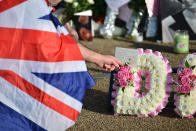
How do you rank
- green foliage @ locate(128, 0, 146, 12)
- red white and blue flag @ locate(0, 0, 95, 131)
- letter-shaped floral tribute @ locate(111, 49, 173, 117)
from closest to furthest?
red white and blue flag @ locate(0, 0, 95, 131)
letter-shaped floral tribute @ locate(111, 49, 173, 117)
green foliage @ locate(128, 0, 146, 12)

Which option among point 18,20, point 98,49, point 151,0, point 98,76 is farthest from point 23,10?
point 151,0

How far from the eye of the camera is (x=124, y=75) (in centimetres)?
294

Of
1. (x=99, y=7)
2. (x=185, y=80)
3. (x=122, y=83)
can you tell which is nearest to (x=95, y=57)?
(x=122, y=83)

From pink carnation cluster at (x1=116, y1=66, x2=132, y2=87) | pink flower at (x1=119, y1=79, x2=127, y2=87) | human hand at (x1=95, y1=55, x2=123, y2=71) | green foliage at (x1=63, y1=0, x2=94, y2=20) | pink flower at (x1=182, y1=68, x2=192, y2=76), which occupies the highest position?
human hand at (x1=95, y1=55, x2=123, y2=71)

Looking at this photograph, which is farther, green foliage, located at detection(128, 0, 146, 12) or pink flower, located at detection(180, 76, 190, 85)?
green foliage, located at detection(128, 0, 146, 12)

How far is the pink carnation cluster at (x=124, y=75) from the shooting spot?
2.95 meters

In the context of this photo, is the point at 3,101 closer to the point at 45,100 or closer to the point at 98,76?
the point at 45,100

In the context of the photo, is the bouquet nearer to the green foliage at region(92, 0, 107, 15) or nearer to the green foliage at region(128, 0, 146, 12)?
the green foliage at region(128, 0, 146, 12)

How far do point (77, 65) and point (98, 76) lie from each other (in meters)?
2.12

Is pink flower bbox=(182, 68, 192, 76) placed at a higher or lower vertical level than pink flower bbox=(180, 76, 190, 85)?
higher

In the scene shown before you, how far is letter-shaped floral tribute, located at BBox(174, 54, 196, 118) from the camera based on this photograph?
2.89 meters

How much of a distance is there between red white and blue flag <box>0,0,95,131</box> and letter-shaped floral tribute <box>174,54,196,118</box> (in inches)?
37.8

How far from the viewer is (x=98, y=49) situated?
6168 millimetres

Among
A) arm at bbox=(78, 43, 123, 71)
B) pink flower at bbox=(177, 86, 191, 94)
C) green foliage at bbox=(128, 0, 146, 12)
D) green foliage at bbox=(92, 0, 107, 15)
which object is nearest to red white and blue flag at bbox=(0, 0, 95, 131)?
arm at bbox=(78, 43, 123, 71)
